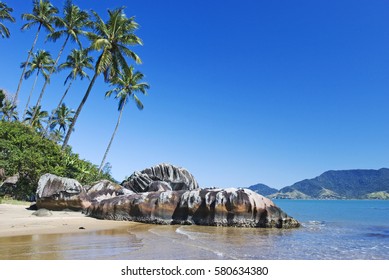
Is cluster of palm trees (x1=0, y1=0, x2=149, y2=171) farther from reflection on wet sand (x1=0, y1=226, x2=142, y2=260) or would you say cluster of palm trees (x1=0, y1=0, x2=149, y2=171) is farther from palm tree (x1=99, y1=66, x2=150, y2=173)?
reflection on wet sand (x1=0, y1=226, x2=142, y2=260)

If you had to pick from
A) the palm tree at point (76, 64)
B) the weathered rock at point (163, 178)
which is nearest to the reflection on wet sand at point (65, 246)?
the weathered rock at point (163, 178)

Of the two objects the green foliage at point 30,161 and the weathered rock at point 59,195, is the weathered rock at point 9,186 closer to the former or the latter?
the green foliage at point 30,161

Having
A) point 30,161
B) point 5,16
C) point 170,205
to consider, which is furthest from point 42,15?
point 170,205

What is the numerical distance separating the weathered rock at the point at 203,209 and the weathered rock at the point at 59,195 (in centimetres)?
226

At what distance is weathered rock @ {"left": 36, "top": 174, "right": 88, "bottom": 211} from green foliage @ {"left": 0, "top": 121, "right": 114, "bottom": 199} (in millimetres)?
5713

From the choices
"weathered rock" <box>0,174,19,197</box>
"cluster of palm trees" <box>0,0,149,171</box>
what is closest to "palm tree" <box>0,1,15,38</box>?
"cluster of palm trees" <box>0,0,149,171</box>

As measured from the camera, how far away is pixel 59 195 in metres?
16.8

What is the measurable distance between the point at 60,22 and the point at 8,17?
22.2ft

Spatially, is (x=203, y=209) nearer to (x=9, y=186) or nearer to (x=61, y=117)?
(x=9, y=186)

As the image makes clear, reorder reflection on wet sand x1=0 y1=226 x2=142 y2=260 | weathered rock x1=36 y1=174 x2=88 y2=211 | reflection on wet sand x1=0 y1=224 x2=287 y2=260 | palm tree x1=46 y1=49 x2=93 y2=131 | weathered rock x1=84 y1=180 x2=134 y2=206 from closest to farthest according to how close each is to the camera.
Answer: reflection on wet sand x1=0 y1=226 x2=142 y2=260, reflection on wet sand x1=0 y1=224 x2=287 y2=260, weathered rock x1=36 y1=174 x2=88 y2=211, weathered rock x1=84 y1=180 x2=134 y2=206, palm tree x1=46 y1=49 x2=93 y2=131

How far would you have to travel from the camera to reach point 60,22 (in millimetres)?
31516

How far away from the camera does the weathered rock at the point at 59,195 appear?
16.8 m

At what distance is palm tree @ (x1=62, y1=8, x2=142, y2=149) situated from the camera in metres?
27.2
